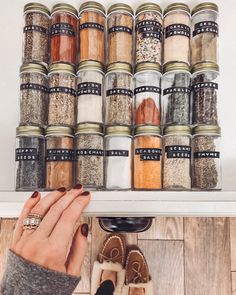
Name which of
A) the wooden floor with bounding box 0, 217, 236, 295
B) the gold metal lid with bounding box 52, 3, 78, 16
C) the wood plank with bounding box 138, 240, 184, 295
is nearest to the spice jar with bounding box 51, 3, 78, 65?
the gold metal lid with bounding box 52, 3, 78, 16

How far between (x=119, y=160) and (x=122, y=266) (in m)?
0.63

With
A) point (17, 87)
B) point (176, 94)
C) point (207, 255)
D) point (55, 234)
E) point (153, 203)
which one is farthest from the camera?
point (207, 255)

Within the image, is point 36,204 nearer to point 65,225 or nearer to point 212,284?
point 65,225

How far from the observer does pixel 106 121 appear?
1184 mm

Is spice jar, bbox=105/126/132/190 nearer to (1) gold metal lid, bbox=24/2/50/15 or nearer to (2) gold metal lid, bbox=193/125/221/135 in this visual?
(2) gold metal lid, bbox=193/125/221/135

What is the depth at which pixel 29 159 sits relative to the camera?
1153 mm

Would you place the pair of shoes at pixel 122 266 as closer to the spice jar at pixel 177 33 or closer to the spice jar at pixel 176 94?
the spice jar at pixel 176 94

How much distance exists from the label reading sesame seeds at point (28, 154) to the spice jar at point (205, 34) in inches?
21.6

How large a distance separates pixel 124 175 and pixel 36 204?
0.27 meters

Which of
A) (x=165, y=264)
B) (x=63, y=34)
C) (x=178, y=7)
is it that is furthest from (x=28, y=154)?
→ (x=165, y=264)

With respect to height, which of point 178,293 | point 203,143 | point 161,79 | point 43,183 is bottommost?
point 178,293

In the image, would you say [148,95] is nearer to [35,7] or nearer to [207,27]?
[207,27]

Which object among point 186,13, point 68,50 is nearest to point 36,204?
point 68,50

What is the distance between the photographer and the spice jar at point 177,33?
1183mm
